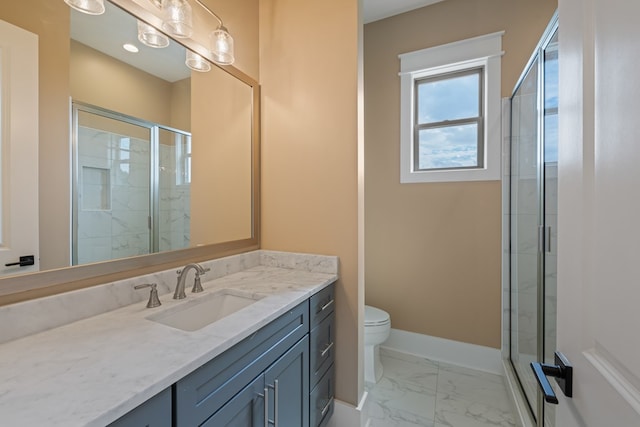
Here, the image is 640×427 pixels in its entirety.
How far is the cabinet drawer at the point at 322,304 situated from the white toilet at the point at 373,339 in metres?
0.51

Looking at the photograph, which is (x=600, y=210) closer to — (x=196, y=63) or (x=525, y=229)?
(x=525, y=229)

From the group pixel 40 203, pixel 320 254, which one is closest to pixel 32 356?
pixel 40 203

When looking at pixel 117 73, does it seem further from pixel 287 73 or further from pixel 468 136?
pixel 468 136

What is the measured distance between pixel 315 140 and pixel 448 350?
1.98m

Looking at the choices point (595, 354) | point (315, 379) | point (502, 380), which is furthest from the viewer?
point (502, 380)

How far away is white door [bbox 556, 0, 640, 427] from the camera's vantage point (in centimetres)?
39

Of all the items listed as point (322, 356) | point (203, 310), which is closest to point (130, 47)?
point (203, 310)

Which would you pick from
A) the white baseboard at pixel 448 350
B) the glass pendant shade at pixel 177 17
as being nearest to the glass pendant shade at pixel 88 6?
the glass pendant shade at pixel 177 17

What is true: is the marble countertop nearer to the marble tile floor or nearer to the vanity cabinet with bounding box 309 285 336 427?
the vanity cabinet with bounding box 309 285 336 427

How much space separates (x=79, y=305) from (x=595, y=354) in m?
1.39

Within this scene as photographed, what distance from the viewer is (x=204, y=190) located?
1.51 m

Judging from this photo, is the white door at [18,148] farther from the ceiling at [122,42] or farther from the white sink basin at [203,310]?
the white sink basin at [203,310]

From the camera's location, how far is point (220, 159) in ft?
5.21

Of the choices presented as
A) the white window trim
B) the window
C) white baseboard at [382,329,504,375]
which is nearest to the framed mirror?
the white window trim
